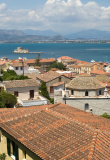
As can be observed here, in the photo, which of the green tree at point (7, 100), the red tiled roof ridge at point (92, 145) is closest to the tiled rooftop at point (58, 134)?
the red tiled roof ridge at point (92, 145)

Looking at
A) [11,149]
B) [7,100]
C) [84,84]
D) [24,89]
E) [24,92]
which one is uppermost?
[84,84]

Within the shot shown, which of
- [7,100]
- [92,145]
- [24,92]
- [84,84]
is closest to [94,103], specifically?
[84,84]

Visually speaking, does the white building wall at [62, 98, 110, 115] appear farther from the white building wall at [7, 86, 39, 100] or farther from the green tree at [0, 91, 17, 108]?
the green tree at [0, 91, 17, 108]

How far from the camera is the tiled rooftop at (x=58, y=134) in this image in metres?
7.80

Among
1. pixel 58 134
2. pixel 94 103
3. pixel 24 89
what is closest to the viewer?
pixel 58 134

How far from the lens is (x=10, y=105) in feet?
73.7

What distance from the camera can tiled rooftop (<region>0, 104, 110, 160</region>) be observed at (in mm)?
7797

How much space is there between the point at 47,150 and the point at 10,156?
2.74m

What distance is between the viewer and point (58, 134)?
909 cm

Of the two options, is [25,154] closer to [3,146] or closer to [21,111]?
[3,146]

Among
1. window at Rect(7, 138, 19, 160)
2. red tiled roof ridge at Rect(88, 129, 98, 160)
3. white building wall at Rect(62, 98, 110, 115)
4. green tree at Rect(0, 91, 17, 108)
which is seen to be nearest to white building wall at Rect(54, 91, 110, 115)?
white building wall at Rect(62, 98, 110, 115)

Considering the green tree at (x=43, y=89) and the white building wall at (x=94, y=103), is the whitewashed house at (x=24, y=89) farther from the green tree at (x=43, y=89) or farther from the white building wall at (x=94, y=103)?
the green tree at (x=43, y=89)

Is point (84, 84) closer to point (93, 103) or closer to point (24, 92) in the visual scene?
point (93, 103)

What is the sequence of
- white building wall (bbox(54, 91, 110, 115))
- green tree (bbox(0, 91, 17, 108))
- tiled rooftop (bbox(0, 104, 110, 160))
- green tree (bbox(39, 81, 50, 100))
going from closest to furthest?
tiled rooftop (bbox(0, 104, 110, 160))
green tree (bbox(0, 91, 17, 108))
white building wall (bbox(54, 91, 110, 115))
green tree (bbox(39, 81, 50, 100))
